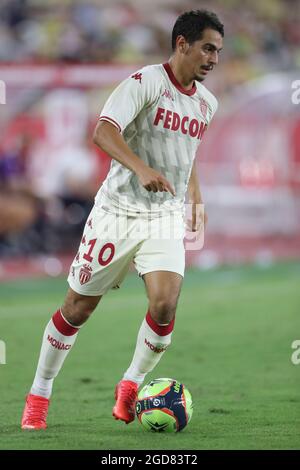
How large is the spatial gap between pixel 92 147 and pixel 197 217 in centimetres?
951

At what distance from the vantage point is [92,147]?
620 inches

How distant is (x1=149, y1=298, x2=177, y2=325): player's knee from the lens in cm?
582

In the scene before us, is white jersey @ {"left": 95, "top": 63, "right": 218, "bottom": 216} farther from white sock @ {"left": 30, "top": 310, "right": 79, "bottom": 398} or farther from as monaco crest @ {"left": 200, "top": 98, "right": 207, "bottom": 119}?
white sock @ {"left": 30, "top": 310, "right": 79, "bottom": 398}

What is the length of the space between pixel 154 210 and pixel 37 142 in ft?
32.3

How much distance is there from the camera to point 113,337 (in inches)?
394

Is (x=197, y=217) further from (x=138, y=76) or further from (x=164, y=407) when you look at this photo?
(x=164, y=407)

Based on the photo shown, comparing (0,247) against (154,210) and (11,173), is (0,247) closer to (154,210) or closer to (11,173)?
(11,173)

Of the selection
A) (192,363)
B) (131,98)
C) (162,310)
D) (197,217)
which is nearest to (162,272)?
(162,310)

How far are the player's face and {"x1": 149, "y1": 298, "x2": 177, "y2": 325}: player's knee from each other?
128 centimetres

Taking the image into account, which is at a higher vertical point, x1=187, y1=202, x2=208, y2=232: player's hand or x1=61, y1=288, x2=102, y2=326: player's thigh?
x1=187, y1=202, x2=208, y2=232: player's hand

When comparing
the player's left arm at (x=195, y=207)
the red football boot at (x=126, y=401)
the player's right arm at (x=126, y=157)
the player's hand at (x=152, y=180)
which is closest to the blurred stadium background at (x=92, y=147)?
the player's left arm at (x=195, y=207)

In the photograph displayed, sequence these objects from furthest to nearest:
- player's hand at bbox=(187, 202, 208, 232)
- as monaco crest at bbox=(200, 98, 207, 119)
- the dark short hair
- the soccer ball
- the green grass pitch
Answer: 1. player's hand at bbox=(187, 202, 208, 232)
2. as monaco crest at bbox=(200, 98, 207, 119)
3. the dark short hair
4. the soccer ball
5. the green grass pitch

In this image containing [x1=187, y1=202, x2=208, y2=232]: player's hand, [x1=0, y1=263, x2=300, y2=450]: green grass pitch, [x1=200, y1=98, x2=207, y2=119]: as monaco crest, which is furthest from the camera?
[x1=187, y1=202, x2=208, y2=232]: player's hand

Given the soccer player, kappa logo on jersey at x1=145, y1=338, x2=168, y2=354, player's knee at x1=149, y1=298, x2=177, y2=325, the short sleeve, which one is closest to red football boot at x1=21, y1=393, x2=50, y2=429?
the soccer player
